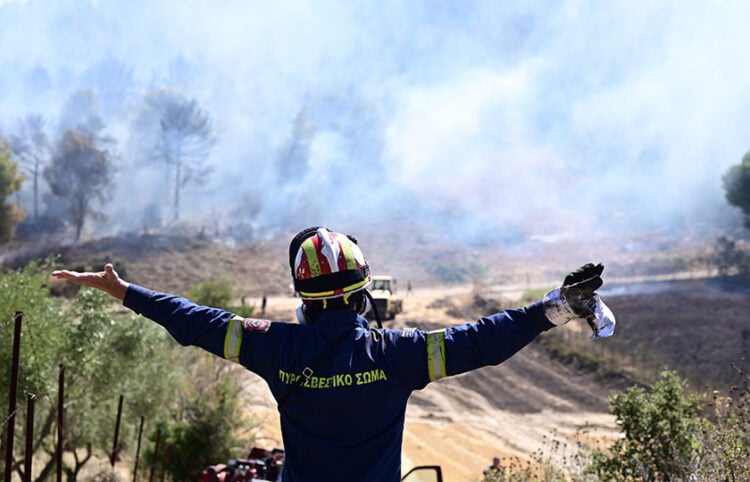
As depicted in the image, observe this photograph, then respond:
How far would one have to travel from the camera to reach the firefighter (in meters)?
2.51

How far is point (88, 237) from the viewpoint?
54.4 meters

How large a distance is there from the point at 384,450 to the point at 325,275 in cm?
78

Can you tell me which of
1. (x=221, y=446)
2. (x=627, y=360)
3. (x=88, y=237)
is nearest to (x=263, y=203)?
(x=88, y=237)

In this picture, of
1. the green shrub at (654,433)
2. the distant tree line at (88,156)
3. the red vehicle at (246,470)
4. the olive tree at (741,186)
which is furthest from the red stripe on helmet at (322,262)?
the olive tree at (741,186)

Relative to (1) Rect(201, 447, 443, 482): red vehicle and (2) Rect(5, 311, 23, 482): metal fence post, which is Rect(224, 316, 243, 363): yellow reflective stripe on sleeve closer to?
(2) Rect(5, 311, 23, 482): metal fence post

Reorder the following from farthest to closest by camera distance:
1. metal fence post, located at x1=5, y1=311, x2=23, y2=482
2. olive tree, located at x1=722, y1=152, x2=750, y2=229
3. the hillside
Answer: olive tree, located at x1=722, y1=152, x2=750, y2=229 → the hillside → metal fence post, located at x1=5, y1=311, x2=23, y2=482

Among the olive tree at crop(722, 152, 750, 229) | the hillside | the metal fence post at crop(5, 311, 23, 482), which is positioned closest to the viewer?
the metal fence post at crop(5, 311, 23, 482)

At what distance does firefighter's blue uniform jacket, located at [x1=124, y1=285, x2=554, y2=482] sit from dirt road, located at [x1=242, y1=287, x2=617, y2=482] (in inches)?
477

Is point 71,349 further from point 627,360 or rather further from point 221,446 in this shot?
point 627,360

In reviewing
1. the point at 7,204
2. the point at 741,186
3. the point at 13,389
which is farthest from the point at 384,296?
the point at 741,186

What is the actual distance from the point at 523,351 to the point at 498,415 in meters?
7.59

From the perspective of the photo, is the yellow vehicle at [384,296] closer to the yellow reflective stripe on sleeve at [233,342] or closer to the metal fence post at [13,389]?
the metal fence post at [13,389]

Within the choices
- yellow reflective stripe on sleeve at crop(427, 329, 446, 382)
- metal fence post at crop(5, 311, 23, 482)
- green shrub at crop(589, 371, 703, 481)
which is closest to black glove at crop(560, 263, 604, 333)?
yellow reflective stripe on sleeve at crop(427, 329, 446, 382)

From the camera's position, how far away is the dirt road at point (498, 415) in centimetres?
1639
